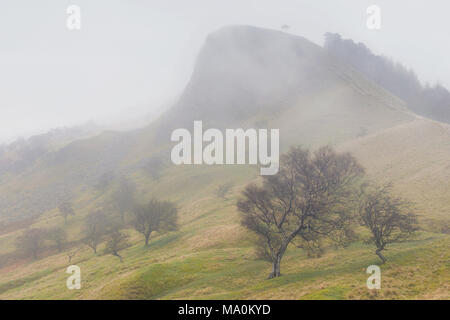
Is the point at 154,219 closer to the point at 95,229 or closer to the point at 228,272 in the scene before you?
the point at 95,229

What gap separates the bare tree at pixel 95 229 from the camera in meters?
66.4

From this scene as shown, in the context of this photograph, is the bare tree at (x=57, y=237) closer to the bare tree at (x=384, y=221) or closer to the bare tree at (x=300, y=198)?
the bare tree at (x=300, y=198)

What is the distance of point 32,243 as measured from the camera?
245ft

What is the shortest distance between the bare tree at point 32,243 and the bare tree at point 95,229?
11764 mm

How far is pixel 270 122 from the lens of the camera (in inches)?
6284

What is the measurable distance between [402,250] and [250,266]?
61.0 ft

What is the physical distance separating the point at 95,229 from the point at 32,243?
18.6m

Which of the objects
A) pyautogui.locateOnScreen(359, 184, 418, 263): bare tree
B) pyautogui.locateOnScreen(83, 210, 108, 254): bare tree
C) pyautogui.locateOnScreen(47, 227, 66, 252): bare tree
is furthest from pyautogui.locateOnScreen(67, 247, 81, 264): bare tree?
pyautogui.locateOnScreen(359, 184, 418, 263): bare tree

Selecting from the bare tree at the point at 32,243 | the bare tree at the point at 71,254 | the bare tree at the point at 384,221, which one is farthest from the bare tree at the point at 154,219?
the bare tree at the point at 384,221

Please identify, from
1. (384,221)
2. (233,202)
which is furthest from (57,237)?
(384,221)

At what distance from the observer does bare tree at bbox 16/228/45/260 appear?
74.1m

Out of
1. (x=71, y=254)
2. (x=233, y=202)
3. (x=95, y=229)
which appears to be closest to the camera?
(x=71, y=254)

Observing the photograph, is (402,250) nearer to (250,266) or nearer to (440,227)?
(440,227)

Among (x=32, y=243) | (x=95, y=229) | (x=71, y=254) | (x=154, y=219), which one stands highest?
(x=154, y=219)
